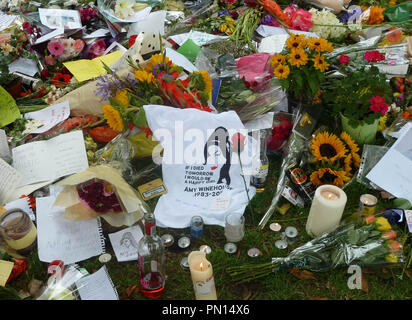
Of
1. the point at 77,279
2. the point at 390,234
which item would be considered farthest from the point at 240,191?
the point at 77,279

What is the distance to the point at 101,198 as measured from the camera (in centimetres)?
202

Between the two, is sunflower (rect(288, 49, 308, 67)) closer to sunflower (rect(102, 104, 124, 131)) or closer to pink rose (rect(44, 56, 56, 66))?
sunflower (rect(102, 104, 124, 131))

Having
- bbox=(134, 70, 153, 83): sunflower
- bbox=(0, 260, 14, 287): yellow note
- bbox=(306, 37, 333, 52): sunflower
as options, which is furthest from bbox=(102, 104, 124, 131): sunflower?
bbox=(306, 37, 333, 52): sunflower

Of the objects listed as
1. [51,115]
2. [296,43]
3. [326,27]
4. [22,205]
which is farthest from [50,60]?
[326,27]

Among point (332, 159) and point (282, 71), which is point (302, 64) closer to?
point (282, 71)

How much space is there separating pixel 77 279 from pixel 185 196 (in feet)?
2.49

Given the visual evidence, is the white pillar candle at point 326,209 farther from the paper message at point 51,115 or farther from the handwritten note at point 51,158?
the paper message at point 51,115

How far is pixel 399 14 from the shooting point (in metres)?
3.43

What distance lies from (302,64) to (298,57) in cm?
5

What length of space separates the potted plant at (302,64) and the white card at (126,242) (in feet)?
4.21

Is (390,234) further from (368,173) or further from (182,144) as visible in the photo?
(182,144)

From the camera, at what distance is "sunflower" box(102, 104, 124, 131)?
212cm

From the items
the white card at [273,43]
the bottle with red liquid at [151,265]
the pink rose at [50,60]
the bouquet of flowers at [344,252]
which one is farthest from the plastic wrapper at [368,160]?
the pink rose at [50,60]

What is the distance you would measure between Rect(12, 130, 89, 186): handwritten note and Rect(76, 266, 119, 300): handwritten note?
779 millimetres
